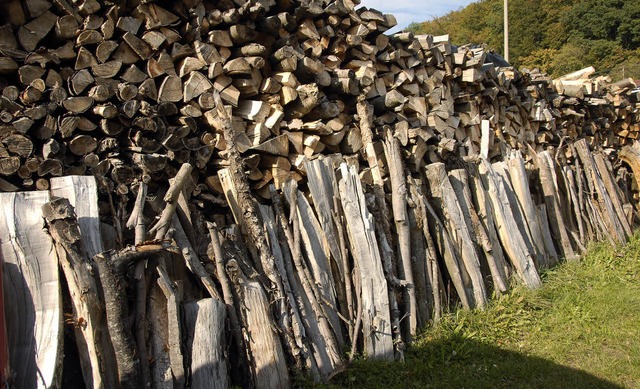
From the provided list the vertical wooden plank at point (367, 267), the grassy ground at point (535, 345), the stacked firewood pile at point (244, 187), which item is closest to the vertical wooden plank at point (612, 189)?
the grassy ground at point (535, 345)

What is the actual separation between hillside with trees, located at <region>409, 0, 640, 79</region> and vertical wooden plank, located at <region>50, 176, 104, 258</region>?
39174 millimetres

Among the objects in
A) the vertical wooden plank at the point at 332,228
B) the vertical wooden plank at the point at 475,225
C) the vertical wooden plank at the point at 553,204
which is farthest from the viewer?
the vertical wooden plank at the point at 553,204

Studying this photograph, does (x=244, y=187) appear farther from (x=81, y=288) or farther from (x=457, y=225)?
(x=457, y=225)

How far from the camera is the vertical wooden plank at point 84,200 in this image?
9.82 ft

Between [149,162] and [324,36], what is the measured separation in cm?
220

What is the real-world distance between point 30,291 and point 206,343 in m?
0.98

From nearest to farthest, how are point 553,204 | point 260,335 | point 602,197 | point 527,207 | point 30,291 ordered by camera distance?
point 30,291 < point 260,335 < point 527,207 < point 553,204 < point 602,197

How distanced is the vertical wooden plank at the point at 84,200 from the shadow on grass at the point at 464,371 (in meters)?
1.80

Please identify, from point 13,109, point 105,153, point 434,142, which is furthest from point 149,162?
point 434,142

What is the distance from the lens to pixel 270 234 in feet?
12.4

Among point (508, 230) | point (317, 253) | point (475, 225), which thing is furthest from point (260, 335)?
point (508, 230)

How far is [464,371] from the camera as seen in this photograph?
12.7 ft

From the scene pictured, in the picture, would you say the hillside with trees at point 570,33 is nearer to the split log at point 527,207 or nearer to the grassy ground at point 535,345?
the split log at point 527,207

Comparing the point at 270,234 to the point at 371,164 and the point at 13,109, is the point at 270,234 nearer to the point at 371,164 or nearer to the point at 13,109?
the point at 371,164
